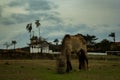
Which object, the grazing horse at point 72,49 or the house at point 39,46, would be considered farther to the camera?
the house at point 39,46

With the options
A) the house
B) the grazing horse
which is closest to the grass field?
the grazing horse

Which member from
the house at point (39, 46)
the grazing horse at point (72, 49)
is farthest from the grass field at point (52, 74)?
the house at point (39, 46)

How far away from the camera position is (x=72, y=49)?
102 ft

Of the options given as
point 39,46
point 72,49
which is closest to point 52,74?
point 72,49

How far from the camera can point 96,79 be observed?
2295 centimetres

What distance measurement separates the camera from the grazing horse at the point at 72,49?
29.2 meters

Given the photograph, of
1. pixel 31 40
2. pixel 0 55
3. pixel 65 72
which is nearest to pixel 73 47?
pixel 65 72

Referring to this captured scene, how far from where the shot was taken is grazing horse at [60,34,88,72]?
29.2 m

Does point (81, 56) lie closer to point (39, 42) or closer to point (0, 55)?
point (0, 55)

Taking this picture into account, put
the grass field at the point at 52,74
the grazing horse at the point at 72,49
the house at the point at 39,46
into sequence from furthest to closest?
the house at the point at 39,46 < the grazing horse at the point at 72,49 < the grass field at the point at 52,74

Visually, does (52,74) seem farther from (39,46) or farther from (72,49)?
(39,46)

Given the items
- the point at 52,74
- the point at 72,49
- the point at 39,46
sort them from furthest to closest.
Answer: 1. the point at 39,46
2. the point at 72,49
3. the point at 52,74

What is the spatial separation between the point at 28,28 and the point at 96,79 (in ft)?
414

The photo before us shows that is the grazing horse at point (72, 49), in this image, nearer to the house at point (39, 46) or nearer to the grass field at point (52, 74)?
the grass field at point (52, 74)
